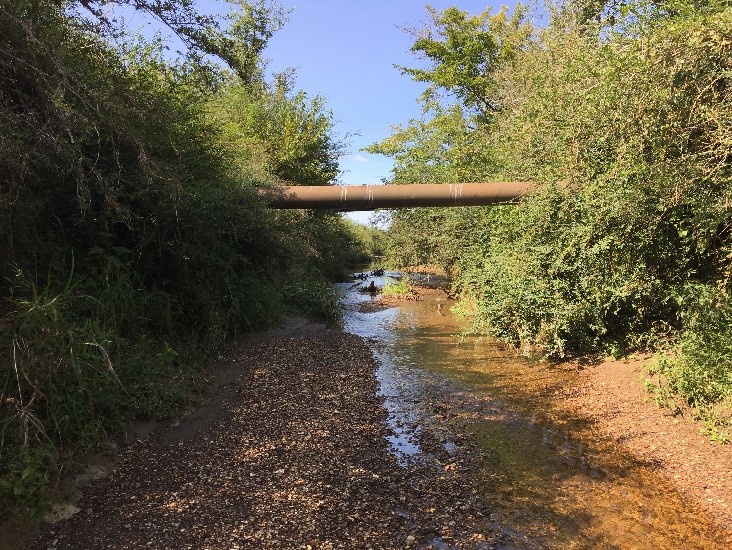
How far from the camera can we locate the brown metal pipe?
12.8 m

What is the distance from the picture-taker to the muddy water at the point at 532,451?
494cm

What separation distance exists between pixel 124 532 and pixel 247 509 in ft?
3.74

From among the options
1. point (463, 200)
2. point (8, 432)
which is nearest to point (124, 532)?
point (8, 432)

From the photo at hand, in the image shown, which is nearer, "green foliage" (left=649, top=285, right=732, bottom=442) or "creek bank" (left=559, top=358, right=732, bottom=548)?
"creek bank" (left=559, top=358, right=732, bottom=548)

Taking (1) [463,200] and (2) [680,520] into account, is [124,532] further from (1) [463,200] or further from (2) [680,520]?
(1) [463,200]

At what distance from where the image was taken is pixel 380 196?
13.0 metres

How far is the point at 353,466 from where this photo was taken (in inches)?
235

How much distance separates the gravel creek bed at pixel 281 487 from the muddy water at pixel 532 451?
0.34m

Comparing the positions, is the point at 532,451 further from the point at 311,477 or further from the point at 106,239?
the point at 106,239

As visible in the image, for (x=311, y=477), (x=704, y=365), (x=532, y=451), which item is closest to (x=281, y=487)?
(x=311, y=477)

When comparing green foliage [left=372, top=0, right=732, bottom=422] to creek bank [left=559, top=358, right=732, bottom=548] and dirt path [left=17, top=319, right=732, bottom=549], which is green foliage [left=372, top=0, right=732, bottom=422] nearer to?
creek bank [left=559, top=358, right=732, bottom=548]

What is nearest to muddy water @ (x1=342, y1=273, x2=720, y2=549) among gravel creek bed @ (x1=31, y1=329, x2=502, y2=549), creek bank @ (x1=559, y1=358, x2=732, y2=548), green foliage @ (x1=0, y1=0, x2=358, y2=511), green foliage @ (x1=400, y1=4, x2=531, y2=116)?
creek bank @ (x1=559, y1=358, x2=732, y2=548)

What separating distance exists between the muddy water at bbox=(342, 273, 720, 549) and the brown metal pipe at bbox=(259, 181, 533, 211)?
3873mm

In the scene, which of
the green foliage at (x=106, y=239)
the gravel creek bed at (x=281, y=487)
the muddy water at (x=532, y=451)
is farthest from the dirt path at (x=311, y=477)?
the green foliage at (x=106, y=239)
